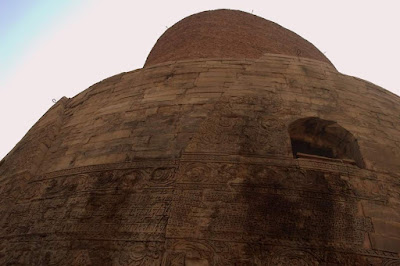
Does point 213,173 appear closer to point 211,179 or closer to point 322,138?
point 211,179

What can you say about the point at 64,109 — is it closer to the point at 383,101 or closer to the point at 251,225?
the point at 251,225

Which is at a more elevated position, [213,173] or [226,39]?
[226,39]

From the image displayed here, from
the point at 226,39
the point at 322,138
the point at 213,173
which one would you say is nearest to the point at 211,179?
the point at 213,173

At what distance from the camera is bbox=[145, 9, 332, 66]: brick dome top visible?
5.98 metres

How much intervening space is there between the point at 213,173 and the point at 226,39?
414 cm

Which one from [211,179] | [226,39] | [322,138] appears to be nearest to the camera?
[211,179]

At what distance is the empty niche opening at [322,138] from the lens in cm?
336

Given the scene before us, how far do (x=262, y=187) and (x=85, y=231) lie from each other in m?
1.54

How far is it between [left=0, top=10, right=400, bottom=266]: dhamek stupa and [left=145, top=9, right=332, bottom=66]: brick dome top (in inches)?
69.6

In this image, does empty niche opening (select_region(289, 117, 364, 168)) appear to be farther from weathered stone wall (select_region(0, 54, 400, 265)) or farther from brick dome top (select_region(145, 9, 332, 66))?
brick dome top (select_region(145, 9, 332, 66))

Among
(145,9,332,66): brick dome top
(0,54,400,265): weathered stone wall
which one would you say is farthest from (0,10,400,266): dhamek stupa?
(145,9,332,66): brick dome top

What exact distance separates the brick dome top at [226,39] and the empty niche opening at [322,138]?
2.57 meters

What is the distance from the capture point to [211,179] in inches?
108

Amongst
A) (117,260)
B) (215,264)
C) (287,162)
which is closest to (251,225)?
(215,264)
